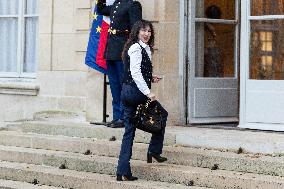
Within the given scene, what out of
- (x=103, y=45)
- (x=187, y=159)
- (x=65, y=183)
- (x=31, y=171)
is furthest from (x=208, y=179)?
(x=103, y=45)

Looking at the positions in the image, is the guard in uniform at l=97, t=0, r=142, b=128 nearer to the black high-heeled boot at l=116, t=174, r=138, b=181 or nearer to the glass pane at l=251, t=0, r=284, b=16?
Answer: the glass pane at l=251, t=0, r=284, b=16

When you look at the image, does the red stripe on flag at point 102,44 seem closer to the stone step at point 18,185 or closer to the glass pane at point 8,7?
the stone step at point 18,185

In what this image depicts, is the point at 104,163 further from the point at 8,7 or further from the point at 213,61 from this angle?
the point at 8,7

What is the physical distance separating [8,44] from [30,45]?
51 cm

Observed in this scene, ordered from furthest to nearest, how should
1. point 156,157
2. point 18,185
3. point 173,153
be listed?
point 18,185, point 173,153, point 156,157

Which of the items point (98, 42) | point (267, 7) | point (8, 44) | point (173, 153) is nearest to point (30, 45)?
point (8, 44)

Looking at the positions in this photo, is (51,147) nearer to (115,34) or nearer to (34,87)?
(115,34)

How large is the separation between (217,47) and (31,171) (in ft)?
11.9

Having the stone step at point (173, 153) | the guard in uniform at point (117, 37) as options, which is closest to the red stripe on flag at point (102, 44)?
the guard in uniform at point (117, 37)

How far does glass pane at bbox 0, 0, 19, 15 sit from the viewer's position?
1334 cm

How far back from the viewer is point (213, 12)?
36.2 ft

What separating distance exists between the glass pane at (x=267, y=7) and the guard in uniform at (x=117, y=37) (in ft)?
5.31

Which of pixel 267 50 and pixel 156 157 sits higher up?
pixel 267 50

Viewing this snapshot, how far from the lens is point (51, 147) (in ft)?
32.8
